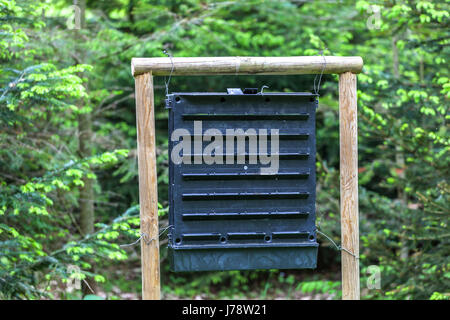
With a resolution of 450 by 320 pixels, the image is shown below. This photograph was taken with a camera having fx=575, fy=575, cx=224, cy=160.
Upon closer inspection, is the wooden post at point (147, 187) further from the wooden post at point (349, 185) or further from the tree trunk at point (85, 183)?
the tree trunk at point (85, 183)

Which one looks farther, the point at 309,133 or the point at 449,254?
the point at 449,254

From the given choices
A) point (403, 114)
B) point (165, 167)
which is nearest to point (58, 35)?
point (165, 167)

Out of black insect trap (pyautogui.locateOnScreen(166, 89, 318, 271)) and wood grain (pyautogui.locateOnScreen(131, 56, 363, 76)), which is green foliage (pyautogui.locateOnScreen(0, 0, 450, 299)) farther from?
black insect trap (pyautogui.locateOnScreen(166, 89, 318, 271))

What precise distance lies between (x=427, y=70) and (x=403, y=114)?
2.17m

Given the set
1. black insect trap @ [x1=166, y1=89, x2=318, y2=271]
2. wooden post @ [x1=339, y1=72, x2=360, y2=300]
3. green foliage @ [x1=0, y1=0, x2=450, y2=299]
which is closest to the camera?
black insect trap @ [x1=166, y1=89, x2=318, y2=271]

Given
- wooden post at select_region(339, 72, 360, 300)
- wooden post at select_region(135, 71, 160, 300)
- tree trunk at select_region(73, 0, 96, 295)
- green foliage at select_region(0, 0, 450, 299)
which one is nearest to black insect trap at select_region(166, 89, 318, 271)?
wooden post at select_region(135, 71, 160, 300)

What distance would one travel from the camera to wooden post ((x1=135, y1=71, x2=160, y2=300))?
3.83m

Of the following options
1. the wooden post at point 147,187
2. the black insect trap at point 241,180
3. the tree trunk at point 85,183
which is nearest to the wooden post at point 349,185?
the black insect trap at point 241,180

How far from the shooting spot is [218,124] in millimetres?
3768

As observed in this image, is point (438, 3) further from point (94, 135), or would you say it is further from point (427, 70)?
point (94, 135)

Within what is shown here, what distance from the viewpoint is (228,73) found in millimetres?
3949

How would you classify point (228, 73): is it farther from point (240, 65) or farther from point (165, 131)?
point (165, 131)

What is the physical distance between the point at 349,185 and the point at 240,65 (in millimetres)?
1136

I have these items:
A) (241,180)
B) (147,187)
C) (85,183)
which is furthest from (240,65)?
(85,183)
